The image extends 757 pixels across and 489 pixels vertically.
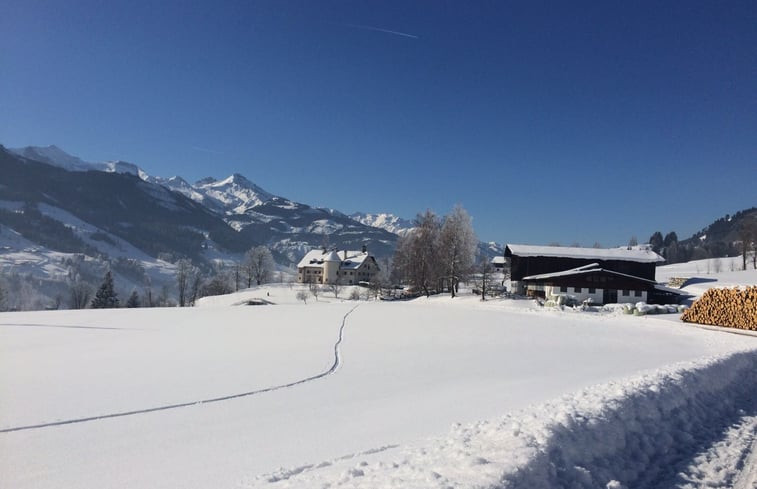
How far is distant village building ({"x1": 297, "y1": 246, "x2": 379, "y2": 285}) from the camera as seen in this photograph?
103812mm

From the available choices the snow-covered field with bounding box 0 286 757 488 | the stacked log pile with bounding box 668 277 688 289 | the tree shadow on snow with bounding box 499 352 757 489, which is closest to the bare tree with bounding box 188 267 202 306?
the snow-covered field with bounding box 0 286 757 488

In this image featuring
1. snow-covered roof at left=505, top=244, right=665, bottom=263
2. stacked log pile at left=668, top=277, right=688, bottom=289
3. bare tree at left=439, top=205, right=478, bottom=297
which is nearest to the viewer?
snow-covered roof at left=505, top=244, right=665, bottom=263

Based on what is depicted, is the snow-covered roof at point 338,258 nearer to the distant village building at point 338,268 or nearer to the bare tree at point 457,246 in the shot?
the distant village building at point 338,268

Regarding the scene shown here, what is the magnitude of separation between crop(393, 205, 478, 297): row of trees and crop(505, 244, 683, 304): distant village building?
21.2 ft

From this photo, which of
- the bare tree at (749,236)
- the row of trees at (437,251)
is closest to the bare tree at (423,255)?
the row of trees at (437,251)

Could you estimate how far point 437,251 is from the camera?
2244 inches

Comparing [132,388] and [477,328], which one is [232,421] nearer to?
[132,388]

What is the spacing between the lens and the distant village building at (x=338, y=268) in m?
104

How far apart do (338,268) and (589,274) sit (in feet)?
226

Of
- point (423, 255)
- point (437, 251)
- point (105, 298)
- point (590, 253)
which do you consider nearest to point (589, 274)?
point (590, 253)

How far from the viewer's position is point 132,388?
8.04 metres

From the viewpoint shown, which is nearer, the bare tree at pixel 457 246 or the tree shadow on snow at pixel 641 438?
the tree shadow on snow at pixel 641 438

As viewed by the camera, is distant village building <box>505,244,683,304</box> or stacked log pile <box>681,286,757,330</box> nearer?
stacked log pile <box>681,286,757,330</box>

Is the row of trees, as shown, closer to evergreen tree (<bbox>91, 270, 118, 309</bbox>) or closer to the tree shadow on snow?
evergreen tree (<bbox>91, 270, 118, 309</bbox>)
